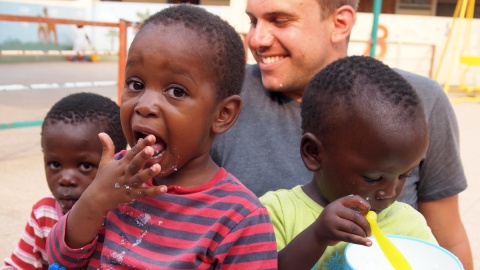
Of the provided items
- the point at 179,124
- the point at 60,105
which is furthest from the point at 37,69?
the point at 179,124

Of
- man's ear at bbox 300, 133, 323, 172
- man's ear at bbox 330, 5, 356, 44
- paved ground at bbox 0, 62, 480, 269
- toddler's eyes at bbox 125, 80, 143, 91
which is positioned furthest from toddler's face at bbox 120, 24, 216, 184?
paved ground at bbox 0, 62, 480, 269

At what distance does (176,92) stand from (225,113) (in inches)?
7.5

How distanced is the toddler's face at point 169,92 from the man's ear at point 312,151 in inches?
14.1

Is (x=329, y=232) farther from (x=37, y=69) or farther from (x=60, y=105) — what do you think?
(x=37, y=69)

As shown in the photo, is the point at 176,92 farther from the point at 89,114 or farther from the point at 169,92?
the point at 89,114

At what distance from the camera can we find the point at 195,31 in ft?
4.95

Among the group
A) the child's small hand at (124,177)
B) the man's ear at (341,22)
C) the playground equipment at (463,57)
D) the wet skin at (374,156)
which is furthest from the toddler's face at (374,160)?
the playground equipment at (463,57)

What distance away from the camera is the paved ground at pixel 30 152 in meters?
4.16

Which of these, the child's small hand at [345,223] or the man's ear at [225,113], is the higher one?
the man's ear at [225,113]

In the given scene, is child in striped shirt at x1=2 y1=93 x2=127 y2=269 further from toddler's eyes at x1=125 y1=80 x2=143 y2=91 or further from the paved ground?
the paved ground

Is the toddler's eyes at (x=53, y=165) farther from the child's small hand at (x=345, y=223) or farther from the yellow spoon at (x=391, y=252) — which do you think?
the yellow spoon at (x=391, y=252)

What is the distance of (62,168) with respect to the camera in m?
2.02

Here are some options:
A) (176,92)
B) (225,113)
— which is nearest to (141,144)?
(176,92)

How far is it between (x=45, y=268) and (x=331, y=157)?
42.6 inches
